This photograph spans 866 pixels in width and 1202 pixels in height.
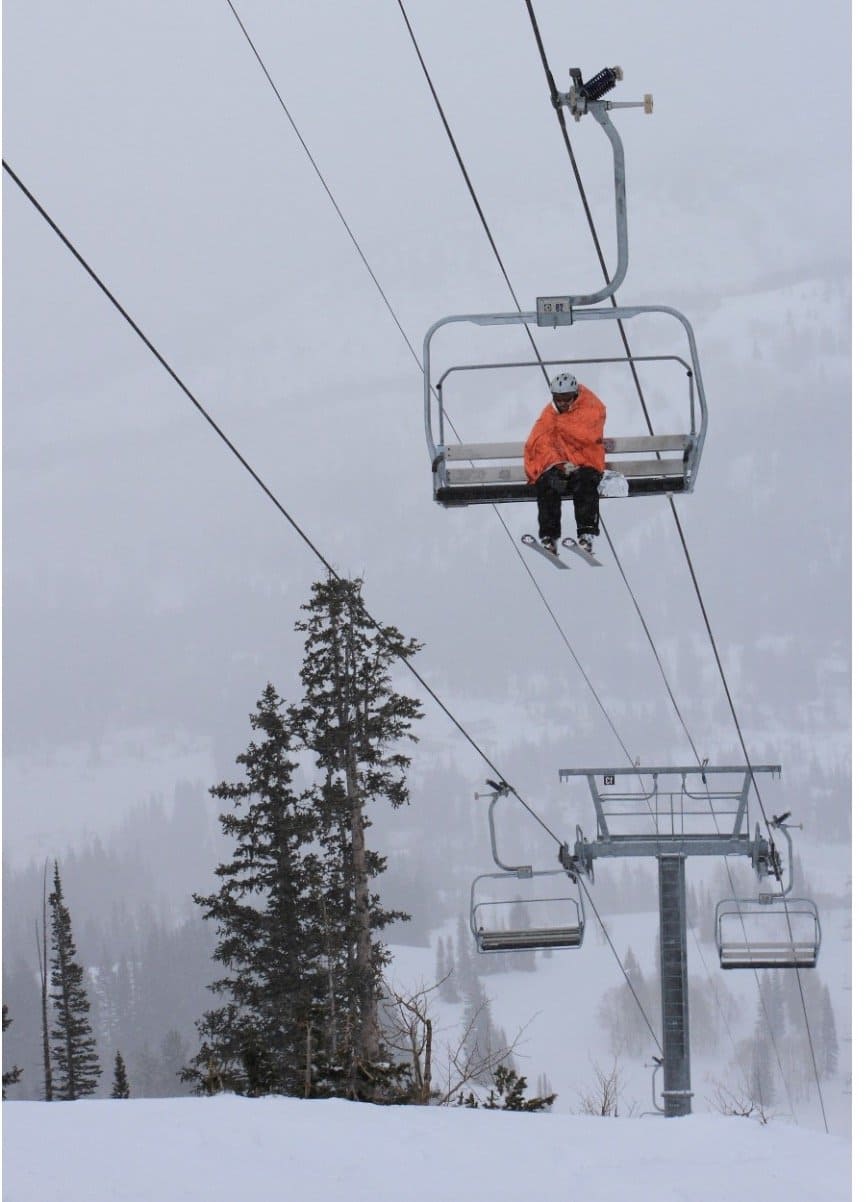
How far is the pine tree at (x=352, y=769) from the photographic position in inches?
1077

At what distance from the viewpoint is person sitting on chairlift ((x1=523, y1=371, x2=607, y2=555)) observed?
405 inches

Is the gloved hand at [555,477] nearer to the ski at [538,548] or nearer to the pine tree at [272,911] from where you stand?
the ski at [538,548]

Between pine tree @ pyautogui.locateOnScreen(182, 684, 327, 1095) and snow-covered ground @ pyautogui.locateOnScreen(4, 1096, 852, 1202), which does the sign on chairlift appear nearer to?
snow-covered ground @ pyautogui.locateOnScreen(4, 1096, 852, 1202)

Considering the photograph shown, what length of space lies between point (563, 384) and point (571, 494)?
2.85ft

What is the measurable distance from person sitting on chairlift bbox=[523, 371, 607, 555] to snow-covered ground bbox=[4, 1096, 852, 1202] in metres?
5.27

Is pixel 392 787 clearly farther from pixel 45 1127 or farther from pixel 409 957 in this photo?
pixel 409 957

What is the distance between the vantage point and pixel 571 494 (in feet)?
34.3

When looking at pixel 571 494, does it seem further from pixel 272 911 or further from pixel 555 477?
pixel 272 911

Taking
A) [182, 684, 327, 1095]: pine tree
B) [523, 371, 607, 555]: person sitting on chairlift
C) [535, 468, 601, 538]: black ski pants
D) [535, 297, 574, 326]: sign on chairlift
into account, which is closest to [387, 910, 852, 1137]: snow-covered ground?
[182, 684, 327, 1095]: pine tree

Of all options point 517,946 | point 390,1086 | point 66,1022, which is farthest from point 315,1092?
point 66,1022

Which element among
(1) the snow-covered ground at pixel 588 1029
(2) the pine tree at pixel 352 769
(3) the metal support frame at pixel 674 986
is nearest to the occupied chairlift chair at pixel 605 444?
(3) the metal support frame at pixel 674 986

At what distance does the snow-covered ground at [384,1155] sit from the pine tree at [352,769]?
Answer: 13.9 metres

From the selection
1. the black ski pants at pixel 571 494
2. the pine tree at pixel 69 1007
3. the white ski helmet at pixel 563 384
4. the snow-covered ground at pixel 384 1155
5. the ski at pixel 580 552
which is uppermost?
the white ski helmet at pixel 563 384

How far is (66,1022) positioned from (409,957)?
5722 inches
